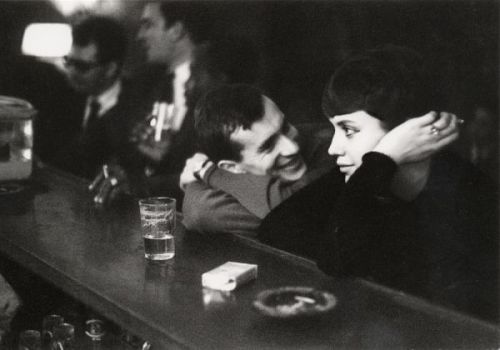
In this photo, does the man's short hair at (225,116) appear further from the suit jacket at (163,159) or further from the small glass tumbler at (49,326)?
the small glass tumbler at (49,326)

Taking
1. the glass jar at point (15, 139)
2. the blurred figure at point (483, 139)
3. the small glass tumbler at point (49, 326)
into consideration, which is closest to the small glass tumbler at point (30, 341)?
the small glass tumbler at point (49, 326)

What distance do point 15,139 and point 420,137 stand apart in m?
1.62

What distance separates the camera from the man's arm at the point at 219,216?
5.31ft

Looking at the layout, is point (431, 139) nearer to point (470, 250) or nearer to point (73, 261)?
point (470, 250)

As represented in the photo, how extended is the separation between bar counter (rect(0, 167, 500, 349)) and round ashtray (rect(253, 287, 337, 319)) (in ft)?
0.06

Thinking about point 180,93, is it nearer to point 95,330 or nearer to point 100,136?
point 100,136

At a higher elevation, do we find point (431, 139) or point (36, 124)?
Answer: point (431, 139)

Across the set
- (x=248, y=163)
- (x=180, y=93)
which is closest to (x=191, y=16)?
(x=180, y=93)

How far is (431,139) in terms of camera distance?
128cm

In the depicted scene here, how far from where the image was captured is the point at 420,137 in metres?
1.29

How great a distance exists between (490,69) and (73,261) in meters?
0.90

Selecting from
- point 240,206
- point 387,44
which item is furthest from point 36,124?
point 387,44

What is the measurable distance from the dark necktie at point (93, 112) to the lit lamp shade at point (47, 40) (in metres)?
0.29

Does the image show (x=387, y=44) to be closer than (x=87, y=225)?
Yes
